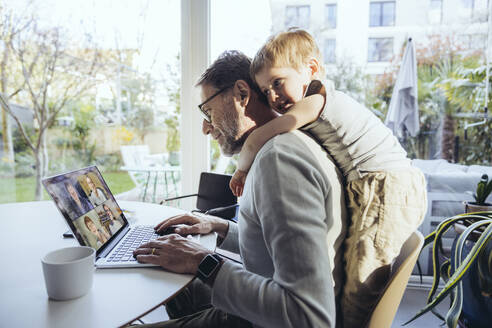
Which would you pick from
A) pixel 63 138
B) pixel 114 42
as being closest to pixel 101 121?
pixel 63 138

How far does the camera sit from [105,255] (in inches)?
40.9

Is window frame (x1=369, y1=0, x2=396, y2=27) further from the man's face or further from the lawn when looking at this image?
the lawn

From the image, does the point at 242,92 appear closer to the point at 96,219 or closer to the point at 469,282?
the point at 96,219

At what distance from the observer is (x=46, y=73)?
2.76 m

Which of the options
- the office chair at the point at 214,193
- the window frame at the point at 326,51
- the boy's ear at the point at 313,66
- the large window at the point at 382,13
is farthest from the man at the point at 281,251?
the large window at the point at 382,13

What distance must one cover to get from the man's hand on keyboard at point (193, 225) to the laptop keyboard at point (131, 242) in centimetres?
5

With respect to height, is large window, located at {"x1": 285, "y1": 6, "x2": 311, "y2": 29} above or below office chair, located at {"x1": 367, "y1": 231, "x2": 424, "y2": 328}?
above

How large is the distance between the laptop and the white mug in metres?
0.17

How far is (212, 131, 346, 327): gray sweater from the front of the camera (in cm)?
76

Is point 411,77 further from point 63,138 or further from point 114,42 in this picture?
point 63,138

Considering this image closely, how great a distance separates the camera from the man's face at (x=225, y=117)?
1.35 metres

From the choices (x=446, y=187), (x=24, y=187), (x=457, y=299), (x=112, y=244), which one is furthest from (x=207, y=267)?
(x=24, y=187)

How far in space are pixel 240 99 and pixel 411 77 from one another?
1.88 meters

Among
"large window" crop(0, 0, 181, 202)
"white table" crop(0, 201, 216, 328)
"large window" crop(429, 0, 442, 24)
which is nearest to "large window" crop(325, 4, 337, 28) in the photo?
"large window" crop(429, 0, 442, 24)
